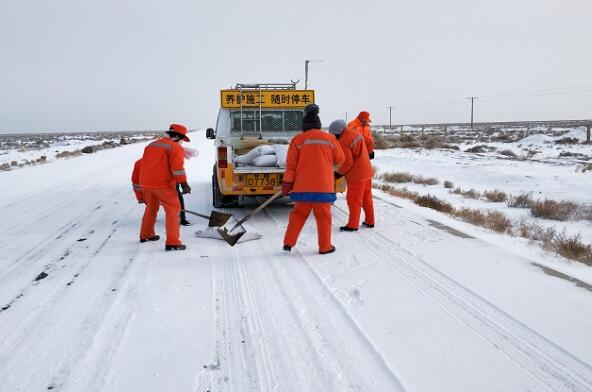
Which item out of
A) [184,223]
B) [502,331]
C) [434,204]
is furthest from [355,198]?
[502,331]

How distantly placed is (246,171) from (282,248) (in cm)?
215

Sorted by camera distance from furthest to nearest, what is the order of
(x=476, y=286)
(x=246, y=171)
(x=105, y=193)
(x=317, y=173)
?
(x=105, y=193), (x=246, y=171), (x=317, y=173), (x=476, y=286)

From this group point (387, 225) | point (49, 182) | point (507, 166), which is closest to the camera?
point (387, 225)

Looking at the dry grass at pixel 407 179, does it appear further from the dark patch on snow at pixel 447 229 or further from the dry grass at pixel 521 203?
the dark patch on snow at pixel 447 229

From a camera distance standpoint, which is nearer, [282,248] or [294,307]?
[294,307]

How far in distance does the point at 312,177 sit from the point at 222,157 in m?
2.70

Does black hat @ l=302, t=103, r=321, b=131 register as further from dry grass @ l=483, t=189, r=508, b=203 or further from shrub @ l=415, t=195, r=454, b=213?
dry grass @ l=483, t=189, r=508, b=203

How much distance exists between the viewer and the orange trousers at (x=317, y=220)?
529 centimetres

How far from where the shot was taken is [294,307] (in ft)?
12.5

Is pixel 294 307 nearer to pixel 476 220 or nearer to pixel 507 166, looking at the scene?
pixel 476 220

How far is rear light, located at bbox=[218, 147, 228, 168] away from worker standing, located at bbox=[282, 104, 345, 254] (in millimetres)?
2381

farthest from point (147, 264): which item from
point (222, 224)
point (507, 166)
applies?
point (507, 166)

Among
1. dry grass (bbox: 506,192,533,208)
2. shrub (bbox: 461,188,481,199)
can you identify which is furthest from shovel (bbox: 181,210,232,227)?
shrub (bbox: 461,188,481,199)

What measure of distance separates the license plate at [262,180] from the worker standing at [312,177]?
2.14 metres
